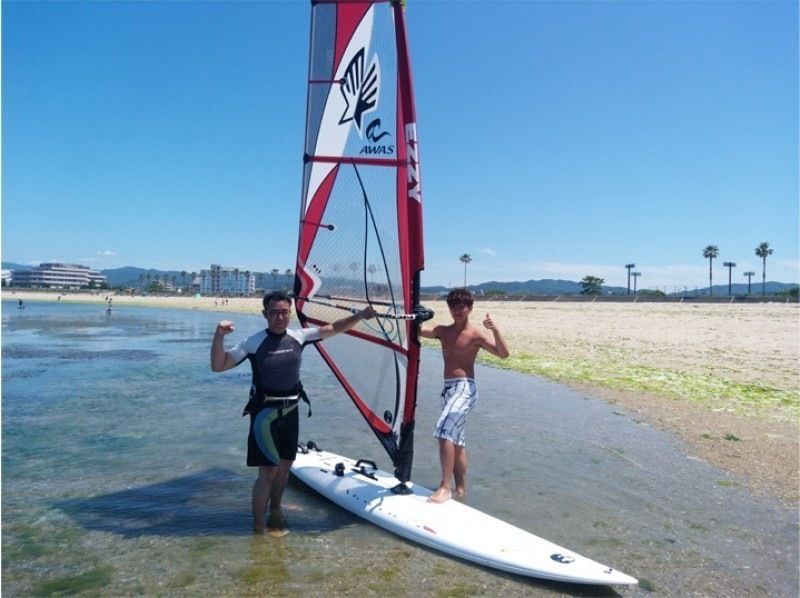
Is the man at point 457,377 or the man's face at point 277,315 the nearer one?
the man's face at point 277,315

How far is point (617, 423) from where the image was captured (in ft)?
24.8

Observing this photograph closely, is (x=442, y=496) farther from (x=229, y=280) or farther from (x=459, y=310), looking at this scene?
(x=229, y=280)

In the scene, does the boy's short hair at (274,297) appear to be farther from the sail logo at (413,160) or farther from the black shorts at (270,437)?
the sail logo at (413,160)

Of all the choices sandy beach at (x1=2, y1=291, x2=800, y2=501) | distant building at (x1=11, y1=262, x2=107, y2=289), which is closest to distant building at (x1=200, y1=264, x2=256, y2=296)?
distant building at (x1=11, y1=262, x2=107, y2=289)

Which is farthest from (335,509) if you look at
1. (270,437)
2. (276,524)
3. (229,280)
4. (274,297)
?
(229,280)

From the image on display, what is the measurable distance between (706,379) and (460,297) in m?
7.61

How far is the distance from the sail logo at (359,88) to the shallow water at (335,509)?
3.09 m

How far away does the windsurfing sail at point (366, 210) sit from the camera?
13.7 feet

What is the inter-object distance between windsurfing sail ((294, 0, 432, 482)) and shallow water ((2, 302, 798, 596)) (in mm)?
1024

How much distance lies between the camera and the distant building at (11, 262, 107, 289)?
165 m

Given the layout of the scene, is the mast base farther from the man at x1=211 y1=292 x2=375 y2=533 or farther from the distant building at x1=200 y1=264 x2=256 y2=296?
the distant building at x1=200 y1=264 x2=256 y2=296

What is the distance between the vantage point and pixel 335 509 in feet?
14.9

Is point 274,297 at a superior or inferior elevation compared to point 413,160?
inferior

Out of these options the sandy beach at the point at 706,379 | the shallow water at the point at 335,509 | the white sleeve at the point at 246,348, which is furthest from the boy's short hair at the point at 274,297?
the sandy beach at the point at 706,379
